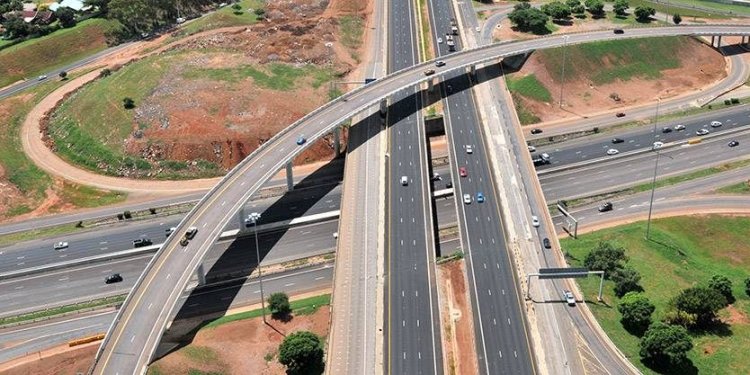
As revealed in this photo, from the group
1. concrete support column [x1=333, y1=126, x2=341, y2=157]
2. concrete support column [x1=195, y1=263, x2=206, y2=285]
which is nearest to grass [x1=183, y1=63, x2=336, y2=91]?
concrete support column [x1=333, y1=126, x2=341, y2=157]

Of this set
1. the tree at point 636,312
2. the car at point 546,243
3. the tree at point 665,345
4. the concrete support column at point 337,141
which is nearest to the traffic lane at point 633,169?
the car at point 546,243

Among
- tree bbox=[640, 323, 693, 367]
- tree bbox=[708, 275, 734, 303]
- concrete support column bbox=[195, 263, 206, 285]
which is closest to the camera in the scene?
tree bbox=[640, 323, 693, 367]

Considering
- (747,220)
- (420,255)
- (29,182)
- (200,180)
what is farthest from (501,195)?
(29,182)

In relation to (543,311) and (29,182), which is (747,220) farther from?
(29,182)

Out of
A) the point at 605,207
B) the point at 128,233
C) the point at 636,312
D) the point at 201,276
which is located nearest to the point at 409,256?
the point at 201,276

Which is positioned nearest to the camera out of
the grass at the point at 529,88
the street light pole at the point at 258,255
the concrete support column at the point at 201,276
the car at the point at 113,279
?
the street light pole at the point at 258,255

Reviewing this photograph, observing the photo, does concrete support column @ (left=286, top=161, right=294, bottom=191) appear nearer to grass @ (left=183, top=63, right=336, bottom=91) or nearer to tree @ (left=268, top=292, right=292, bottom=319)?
grass @ (left=183, top=63, right=336, bottom=91)

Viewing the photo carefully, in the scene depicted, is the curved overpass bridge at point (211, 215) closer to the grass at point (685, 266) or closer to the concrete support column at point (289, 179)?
the concrete support column at point (289, 179)
